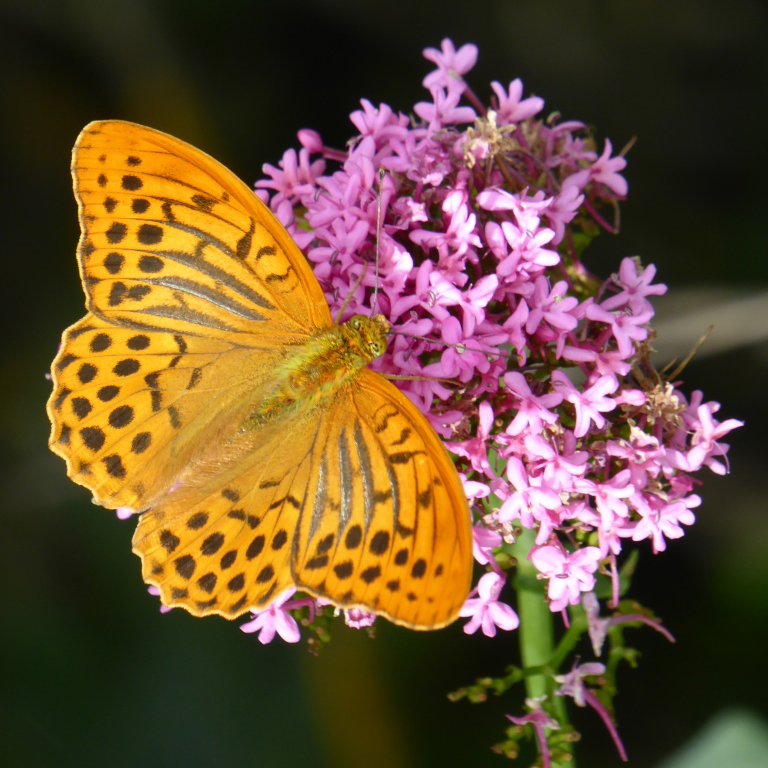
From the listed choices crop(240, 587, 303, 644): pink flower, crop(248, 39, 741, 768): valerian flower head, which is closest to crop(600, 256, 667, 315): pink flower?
crop(248, 39, 741, 768): valerian flower head

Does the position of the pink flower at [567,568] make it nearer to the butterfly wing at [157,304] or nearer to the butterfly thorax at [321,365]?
the butterfly thorax at [321,365]

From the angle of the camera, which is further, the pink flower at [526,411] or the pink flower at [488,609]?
the pink flower at [488,609]

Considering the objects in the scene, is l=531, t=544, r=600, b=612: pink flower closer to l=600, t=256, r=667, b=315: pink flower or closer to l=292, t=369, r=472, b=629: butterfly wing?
l=292, t=369, r=472, b=629: butterfly wing

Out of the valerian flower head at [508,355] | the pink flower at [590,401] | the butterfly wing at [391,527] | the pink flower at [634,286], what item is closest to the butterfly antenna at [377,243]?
the valerian flower head at [508,355]

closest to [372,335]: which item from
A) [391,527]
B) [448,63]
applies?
[391,527]

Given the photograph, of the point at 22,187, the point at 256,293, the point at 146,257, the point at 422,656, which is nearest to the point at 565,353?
the point at 256,293

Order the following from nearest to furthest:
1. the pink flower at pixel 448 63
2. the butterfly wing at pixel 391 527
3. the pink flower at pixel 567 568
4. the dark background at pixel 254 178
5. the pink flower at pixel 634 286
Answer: the butterfly wing at pixel 391 527, the pink flower at pixel 567 568, the pink flower at pixel 634 286, the pink flower at pixel 448 63, the dark background at pixel 254 178
